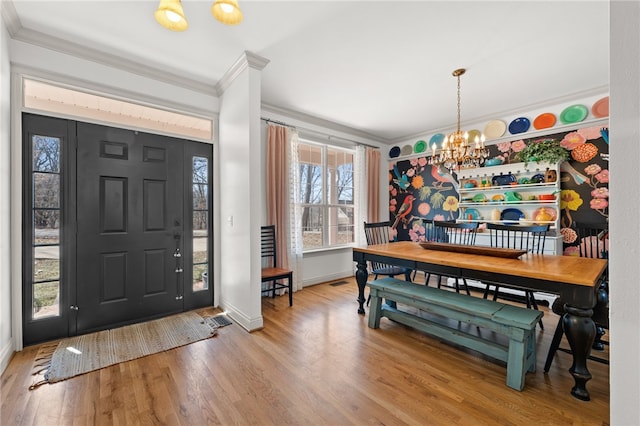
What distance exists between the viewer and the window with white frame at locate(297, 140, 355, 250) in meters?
4.49

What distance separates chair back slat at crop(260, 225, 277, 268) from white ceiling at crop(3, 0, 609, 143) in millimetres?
1819

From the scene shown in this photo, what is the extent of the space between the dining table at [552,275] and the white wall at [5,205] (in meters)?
3.27

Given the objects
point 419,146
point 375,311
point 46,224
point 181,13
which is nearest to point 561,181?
point 419,146

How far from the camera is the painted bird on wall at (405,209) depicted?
17.6 ft

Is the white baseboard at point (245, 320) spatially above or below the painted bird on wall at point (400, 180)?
below

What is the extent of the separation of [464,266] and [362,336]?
116 cm

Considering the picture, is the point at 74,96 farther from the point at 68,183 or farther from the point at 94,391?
the point at 94,391

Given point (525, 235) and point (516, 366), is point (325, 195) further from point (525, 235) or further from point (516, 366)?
point (516, 366)

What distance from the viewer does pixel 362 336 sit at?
2617 mm

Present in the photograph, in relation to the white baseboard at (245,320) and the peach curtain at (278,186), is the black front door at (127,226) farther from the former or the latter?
the peach curtain at (278,186)

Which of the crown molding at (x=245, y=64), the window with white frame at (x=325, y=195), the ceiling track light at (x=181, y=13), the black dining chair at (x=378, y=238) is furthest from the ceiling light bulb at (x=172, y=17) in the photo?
the black dining chair at (x=378, y=238)

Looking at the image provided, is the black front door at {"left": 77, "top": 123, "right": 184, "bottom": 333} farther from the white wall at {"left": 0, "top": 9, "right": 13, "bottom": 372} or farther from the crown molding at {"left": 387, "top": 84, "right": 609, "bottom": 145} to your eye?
the crown molding at {"left": 387, "top": 84, "right": 609, "bottom": 145}

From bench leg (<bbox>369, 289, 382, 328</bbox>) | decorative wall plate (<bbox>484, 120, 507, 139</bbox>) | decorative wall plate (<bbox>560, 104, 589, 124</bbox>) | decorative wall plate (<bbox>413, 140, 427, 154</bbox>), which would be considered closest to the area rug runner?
bench leg (<bbox>369, 289, 382, 328</bbox>)

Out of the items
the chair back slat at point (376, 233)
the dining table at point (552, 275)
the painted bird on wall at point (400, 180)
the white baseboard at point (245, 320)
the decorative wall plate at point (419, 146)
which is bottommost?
the white baseboard at point (245, 320)
